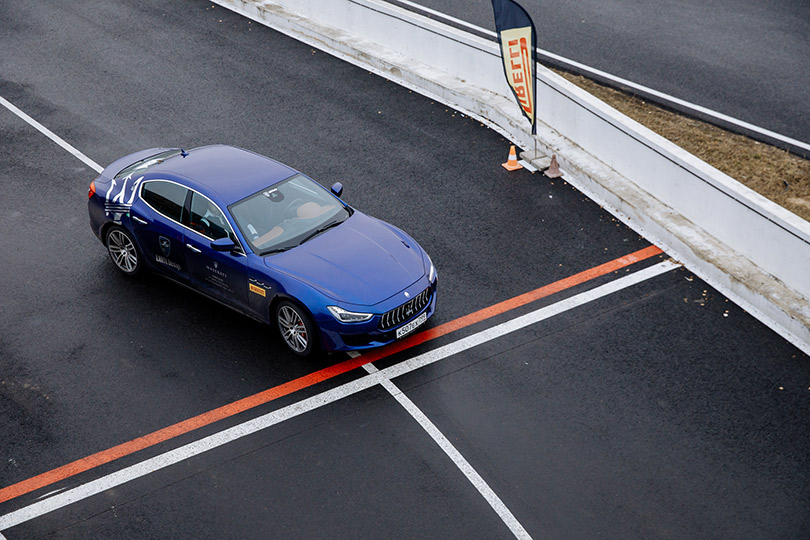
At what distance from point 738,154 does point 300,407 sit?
8208mm

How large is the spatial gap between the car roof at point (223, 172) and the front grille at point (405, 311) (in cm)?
227

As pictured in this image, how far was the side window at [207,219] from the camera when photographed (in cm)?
915

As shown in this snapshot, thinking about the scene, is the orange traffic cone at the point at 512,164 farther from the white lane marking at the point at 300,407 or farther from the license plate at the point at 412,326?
the license plate at the point at 412,326

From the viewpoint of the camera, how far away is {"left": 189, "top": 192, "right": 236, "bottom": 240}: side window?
30.0ft

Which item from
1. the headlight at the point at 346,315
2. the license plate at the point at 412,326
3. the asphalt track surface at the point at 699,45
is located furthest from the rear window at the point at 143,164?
the asphalt track surface at the point at 699,45

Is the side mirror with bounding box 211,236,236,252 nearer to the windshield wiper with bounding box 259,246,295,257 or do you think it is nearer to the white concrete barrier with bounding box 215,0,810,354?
the windshield wiper with bounding box 259,246,295,257

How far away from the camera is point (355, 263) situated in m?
8.93

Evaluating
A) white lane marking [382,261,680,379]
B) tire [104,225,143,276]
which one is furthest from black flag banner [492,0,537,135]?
tire [104,225,143,276]

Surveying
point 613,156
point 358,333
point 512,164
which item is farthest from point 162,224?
point 613,156

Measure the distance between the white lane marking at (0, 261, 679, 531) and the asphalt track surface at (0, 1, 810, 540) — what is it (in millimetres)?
51

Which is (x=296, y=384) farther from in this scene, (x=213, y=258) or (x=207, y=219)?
(x=207, y=219)

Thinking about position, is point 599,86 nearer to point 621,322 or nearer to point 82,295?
point 621,322

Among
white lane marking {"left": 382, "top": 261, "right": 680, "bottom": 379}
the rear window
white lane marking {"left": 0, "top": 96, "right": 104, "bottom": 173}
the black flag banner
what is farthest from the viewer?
white lane marking {"left": 0, "top": 96, "right": 104, "bottom": 173}

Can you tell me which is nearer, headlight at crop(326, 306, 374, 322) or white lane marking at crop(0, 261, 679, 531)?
white lane marking at crop(0, 261, 679, 531)
